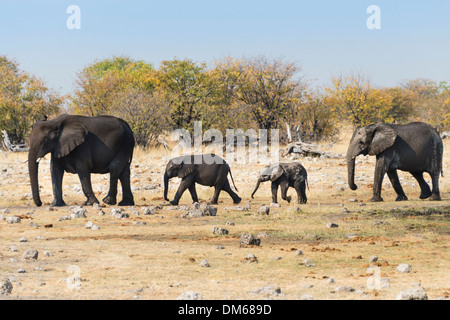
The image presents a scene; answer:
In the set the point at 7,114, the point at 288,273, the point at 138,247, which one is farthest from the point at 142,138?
the point at 288,273

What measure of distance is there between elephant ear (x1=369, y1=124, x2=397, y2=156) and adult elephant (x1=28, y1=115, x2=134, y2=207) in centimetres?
683

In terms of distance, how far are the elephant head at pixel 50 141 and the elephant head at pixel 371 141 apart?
25.1 ft

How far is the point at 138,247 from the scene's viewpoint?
1076cm

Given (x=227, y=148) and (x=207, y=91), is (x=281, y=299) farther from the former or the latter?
(x=207, y=91)

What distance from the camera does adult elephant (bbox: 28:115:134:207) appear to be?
54.6 feet

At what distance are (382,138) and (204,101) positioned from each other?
17.8 m

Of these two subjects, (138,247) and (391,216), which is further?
(391,216)

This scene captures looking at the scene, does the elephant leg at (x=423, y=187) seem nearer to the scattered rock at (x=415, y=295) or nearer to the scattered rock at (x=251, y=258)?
the scattered rock at (x=251, y=258)

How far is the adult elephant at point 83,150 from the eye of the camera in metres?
16.6

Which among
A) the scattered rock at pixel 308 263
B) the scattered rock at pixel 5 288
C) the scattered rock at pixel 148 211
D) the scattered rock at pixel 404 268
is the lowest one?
the scattered rock at pixel 148 211

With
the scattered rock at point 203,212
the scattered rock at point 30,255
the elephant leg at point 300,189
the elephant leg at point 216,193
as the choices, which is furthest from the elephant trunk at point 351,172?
the scattered rock at point 30,255

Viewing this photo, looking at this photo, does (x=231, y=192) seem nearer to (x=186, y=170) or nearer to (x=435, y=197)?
(x=186, y=170)

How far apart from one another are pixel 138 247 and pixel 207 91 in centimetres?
2536
